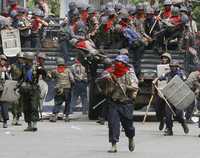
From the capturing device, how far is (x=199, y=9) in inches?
1794

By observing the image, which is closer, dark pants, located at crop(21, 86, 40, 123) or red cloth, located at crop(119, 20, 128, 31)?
dark pants, located at crop(21, 86, 40, 123)

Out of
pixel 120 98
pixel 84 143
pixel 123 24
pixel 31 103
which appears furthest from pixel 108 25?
pixel 120 98

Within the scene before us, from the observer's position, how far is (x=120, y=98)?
15930 millimetres

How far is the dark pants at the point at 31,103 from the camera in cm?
2025

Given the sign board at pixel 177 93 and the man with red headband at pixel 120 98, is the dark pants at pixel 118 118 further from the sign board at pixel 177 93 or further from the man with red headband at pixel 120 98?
the sign board at pixel 177 93

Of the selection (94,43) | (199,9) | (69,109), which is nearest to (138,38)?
(94,43)

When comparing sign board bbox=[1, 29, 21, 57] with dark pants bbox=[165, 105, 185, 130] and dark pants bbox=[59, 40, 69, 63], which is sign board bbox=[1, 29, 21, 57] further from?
dark pants bbox=[165, 105, 185, 130]

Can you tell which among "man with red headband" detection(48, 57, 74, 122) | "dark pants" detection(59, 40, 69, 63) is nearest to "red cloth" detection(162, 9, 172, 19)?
"dark pants" detection(59, 40, 69, 63)

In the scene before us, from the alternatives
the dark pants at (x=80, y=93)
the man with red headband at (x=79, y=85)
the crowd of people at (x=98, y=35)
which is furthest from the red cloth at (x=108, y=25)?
the dark pants at (x=80, y=93)

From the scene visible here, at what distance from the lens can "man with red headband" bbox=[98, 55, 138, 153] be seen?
1590 cm

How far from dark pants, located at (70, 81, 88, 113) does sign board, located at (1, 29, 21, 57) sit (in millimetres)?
2125

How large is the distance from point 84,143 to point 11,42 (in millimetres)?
8176

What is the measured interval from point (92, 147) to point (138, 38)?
25.8ft

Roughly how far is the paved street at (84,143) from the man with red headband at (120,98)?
0.48m
